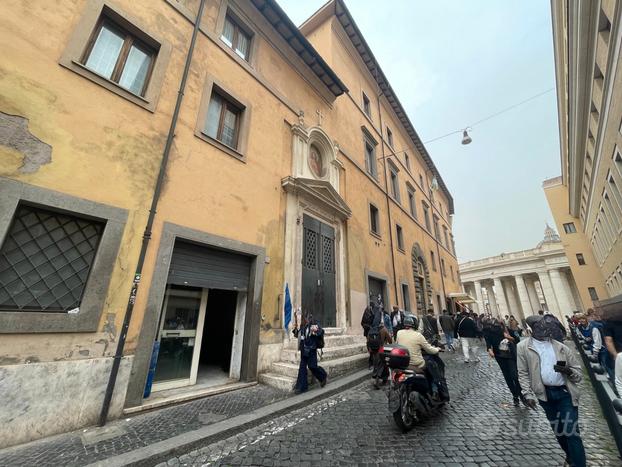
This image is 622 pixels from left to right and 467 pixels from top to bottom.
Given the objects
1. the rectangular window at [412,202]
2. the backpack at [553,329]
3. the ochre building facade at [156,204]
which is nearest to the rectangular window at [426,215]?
the rectangular window at [412,202]

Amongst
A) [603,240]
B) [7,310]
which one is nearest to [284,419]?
[7,310]

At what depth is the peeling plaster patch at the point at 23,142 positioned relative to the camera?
355cm

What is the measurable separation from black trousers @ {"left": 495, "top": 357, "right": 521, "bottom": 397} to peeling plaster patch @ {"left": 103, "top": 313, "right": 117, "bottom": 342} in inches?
267

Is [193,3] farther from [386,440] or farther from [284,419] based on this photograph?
[386,440]

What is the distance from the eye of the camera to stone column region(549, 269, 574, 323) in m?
36.9

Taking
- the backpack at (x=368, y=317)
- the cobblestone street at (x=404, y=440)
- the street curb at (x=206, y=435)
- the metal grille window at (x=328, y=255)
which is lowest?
the cobblestone street at (x=404, y=440)

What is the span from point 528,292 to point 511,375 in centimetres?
5659

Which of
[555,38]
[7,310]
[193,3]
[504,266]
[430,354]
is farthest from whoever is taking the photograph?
[504,266]

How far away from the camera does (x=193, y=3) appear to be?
264 inches

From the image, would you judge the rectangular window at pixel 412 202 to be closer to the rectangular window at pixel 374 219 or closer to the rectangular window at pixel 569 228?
the rectangular window at pixel 374 219

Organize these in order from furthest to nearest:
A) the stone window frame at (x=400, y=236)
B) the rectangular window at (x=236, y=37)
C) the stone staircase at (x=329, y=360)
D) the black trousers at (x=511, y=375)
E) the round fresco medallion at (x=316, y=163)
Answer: the stone window frame at (x=400, y=236), the round fresco medallion at (x=316, y=163), the rectangular window at (x=236, y=37), the stone staircase at (x=329, y=360), the black trousers at (x=511, y=375)

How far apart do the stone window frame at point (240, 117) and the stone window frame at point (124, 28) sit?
92 centimetres

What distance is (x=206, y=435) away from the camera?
126 inches

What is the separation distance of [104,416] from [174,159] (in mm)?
4493
